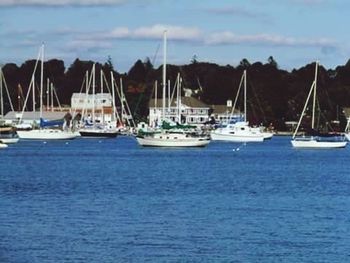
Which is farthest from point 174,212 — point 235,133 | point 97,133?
point 97,133

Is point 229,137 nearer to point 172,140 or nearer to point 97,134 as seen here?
point 97,134

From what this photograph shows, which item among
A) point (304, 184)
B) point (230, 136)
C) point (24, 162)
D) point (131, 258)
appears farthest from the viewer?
point (230, 136)

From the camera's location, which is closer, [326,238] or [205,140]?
[326,238]

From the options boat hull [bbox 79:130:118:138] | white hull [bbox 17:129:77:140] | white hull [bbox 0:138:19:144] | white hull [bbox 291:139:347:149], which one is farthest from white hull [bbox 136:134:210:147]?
boat hull [bbox 79:130:118:138]

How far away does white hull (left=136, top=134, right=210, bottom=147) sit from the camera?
11488 centimetres

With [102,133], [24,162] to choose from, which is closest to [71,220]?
[24,162]

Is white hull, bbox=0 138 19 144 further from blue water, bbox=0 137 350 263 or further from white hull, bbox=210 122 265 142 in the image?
blue water, bbox=0 137 350 263

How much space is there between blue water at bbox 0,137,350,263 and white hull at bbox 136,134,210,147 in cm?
1887

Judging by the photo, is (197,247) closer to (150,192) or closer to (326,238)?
(326,238)

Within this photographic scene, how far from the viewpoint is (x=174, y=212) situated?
1961 inches

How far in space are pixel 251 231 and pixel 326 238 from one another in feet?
9.54

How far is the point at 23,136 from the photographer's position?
15188cm

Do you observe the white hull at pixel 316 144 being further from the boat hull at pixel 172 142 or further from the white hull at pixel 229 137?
the white hull at pixel 229 137

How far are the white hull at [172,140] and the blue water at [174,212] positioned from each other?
18.9m
